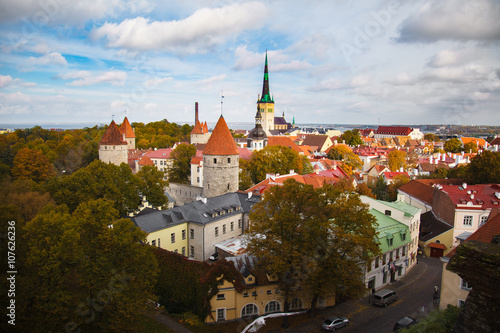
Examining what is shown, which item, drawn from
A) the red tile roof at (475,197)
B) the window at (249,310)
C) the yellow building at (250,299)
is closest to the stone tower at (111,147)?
the yellow building at (250,299)

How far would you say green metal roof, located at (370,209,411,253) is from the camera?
2081 centimetres

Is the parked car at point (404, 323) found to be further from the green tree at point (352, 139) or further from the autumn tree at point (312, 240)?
the green tree at point (352, 139)

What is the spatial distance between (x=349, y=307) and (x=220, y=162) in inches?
701

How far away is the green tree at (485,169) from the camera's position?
110 feet

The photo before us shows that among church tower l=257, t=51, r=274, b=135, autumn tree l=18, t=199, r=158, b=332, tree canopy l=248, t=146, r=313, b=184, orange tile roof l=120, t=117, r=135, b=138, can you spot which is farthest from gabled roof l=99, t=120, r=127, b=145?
church tower l=257, t=51, r=274, b=135

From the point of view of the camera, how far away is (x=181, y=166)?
1766 inches

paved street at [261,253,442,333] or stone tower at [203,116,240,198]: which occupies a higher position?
stone tower at [203,116,240,198]

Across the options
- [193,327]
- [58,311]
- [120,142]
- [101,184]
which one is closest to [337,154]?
[120,142]

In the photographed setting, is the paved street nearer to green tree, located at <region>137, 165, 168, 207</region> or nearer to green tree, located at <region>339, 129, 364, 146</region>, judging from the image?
green tree, located at <region>137, 165, 168, 207</region>

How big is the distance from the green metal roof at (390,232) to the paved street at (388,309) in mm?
2556

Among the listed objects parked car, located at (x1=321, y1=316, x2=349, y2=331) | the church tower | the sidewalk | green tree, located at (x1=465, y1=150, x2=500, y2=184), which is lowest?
the sidewalk

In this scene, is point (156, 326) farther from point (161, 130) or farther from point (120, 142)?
point (161, 130)

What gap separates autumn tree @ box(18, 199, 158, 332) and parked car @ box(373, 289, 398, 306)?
12.3 m

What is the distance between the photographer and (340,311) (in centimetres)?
1822
